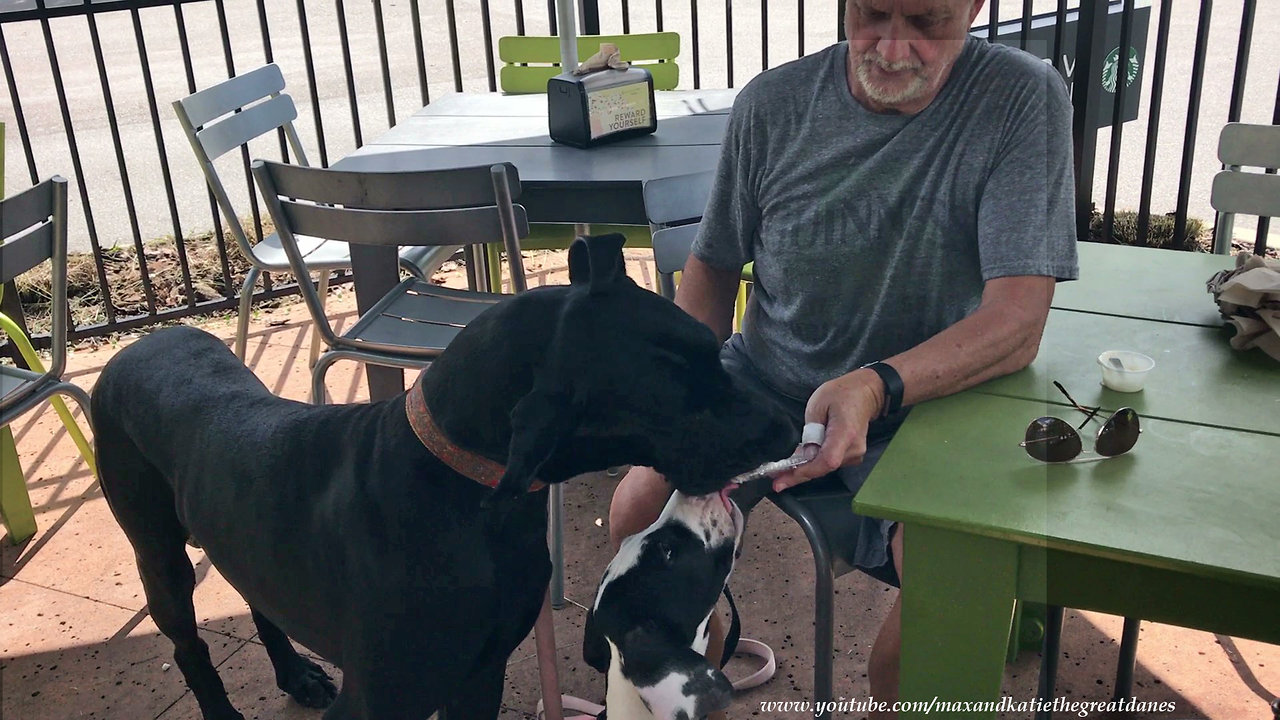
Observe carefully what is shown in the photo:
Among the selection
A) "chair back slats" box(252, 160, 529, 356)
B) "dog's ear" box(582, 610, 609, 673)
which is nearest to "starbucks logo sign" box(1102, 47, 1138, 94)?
"chair back slats" box(252, 160, 529, 356)

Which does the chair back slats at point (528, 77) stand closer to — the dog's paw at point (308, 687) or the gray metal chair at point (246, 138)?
the gray metal chair at point (246, 138)

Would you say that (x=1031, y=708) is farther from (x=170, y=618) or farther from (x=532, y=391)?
(x=170, y=618)

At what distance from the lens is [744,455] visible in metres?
1.71

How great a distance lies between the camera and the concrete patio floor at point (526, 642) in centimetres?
265

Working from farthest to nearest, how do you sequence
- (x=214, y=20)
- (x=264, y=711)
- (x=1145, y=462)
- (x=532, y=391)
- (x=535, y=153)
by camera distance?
(x=214, y=20) → (x=535, y=153) → (x=264, y=711) → (x=1145, y=462) → (x=532, y=391)

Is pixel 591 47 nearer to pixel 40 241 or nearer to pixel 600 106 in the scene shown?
pixel 600 106

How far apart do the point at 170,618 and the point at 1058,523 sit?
1.85 meters

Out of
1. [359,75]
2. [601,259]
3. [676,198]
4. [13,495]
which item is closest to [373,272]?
[676,198]

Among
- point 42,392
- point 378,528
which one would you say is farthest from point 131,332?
point 378,528

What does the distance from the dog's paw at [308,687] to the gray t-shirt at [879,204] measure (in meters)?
1.30

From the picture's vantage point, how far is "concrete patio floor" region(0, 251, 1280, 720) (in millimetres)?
2654

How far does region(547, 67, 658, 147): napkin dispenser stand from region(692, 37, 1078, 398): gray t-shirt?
1.15 metres

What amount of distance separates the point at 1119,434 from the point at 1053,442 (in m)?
0.10

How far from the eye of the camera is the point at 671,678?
149 centimetres
